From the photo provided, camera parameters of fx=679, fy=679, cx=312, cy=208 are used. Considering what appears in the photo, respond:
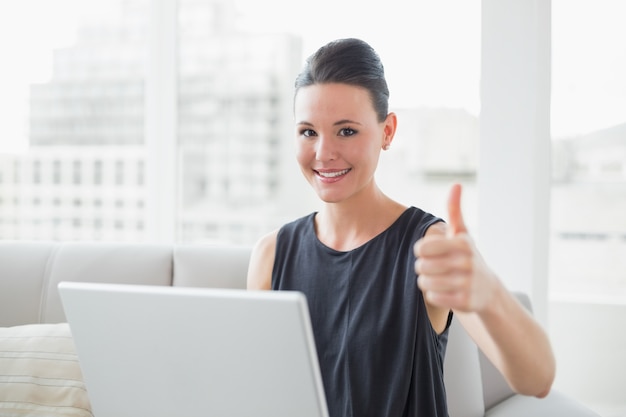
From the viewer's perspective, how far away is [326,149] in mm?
1329

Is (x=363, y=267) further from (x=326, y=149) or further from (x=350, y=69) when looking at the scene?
(x=350, y=69)

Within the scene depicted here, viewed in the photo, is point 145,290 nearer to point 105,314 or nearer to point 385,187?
point 105,314

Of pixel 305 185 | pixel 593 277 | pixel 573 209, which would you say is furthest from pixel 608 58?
pixel 305 185

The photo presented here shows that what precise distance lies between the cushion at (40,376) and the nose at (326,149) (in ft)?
2.93

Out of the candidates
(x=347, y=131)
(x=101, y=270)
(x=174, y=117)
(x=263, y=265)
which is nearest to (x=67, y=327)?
(x=101, y=270)

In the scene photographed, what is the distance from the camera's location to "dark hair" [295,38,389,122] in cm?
135

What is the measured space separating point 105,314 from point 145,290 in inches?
3.4

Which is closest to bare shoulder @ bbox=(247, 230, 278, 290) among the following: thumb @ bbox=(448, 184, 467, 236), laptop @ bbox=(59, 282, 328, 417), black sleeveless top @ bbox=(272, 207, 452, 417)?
black sleeveless top @ bbox=(272, 207, 452, 417)

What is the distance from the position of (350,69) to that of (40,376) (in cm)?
112

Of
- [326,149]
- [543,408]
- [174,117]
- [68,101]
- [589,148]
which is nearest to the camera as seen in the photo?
[326,149]

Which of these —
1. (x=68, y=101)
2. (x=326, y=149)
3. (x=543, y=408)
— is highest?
(x=68, y=101)

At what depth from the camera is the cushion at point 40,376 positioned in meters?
1.69

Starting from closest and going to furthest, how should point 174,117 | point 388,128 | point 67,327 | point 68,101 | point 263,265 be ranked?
point 388,128 → point 263,265 → point 67,327 → point 174,117 → point 68,101

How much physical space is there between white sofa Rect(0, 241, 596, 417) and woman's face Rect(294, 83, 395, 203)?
2.36 feet
